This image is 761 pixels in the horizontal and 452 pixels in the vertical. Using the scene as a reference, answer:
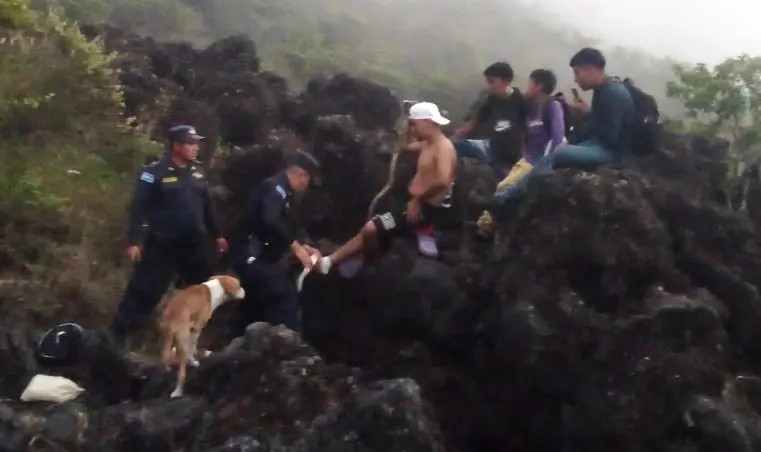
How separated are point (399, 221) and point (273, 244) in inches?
43.4

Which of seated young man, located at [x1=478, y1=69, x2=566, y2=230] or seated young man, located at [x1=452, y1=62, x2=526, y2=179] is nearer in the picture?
seated young man, located at [x1=478, y1=69, x2=566, y2=230]

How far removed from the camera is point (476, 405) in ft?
18.3

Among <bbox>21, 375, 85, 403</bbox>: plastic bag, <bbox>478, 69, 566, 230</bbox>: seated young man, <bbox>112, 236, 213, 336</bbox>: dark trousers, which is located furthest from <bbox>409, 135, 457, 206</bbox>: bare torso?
<bbox>21, 375, 85, 403</bbox>: plastic bag

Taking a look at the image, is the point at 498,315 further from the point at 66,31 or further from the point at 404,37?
the point at 404,37

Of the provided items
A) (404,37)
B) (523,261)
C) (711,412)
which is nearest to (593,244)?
(523,261)

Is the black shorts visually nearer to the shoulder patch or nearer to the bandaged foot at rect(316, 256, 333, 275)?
the bandaged foot at rect(316, 256, 333, 275)

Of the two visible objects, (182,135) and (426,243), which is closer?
(182,135)

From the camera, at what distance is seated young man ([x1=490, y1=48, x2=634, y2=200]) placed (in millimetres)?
5414

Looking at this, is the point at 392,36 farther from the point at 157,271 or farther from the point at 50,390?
the point at 50,390

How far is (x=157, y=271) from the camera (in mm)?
5680

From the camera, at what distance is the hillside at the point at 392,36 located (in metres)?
21.1

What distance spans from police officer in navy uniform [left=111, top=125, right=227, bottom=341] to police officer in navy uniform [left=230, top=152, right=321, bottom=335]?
290 mm

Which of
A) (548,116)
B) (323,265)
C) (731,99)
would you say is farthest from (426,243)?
(731,99)

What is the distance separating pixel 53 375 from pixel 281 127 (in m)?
6.73
